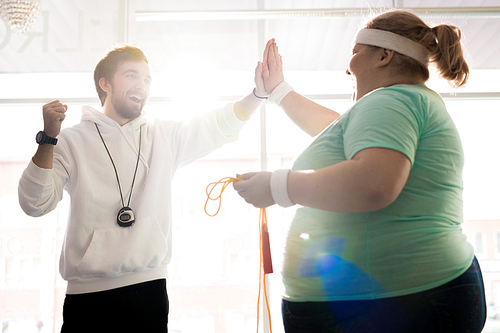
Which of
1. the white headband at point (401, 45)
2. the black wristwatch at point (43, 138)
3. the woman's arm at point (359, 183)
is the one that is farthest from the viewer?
the black wristwatch at point (43, 138)

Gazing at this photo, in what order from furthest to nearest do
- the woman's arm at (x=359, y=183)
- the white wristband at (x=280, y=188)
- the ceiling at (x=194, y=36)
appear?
1. the ceiling at (x=194, y=36)
2. the white wristband at (x=280, y=188)
3. the woman's arm at (x=359, y=183)

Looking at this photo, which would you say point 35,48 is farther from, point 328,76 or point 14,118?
point 328,76

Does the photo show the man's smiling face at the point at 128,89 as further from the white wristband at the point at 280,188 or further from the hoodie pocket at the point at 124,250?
the white wristband at the point at 280,188

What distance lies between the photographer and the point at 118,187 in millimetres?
1573

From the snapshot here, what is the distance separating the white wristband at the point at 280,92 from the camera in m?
1.56

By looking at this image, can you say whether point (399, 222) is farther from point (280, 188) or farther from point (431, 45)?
point (431, 45)

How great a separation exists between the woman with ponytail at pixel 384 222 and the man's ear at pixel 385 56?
0.02 m

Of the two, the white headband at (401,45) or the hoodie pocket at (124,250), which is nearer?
the white headband at (401,45)

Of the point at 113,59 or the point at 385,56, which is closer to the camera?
the point at 385,56

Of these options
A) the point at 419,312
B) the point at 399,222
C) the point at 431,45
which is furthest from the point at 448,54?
the point at 419,312

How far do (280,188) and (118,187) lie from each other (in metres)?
0.97

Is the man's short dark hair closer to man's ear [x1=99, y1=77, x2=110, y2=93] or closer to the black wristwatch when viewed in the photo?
man's ear [x1=99, y1=77, x2=110, y2=93]

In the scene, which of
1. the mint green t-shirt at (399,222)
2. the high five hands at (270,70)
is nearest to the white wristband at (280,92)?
the high five hands at (270,70)

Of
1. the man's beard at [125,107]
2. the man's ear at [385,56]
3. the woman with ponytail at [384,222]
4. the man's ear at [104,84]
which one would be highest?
the man's ear at [104,84]
